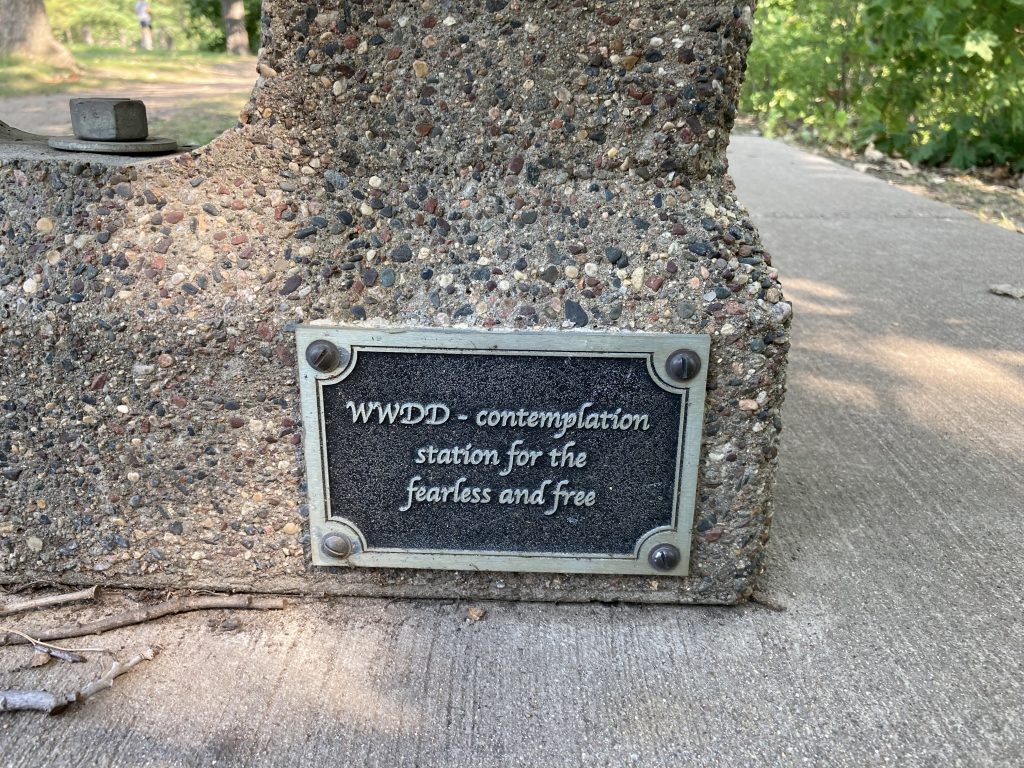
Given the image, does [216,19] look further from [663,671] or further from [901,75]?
[663,671]

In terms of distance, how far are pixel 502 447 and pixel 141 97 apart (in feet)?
30.0

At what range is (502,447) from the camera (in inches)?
62.0

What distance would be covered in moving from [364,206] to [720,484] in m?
0.81

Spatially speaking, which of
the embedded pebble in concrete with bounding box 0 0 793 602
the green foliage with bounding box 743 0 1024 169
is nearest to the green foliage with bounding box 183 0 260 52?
the green foliage with bounding box 743 0 1024 169

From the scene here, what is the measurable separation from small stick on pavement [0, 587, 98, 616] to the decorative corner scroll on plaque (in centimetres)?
45

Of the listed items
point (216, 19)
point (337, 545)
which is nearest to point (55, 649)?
point (337, 545)

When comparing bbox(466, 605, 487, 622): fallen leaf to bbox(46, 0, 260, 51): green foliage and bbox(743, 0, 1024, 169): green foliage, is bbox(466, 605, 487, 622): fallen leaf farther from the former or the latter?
bbox(46, 0, 260, 51): green foliage

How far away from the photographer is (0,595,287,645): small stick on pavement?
156 centimetres

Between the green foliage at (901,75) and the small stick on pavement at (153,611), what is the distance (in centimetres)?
604

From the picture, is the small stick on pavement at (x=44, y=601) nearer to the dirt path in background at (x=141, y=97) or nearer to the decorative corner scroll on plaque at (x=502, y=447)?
the decorative corner scroll on plaque at (x=502, y=447)

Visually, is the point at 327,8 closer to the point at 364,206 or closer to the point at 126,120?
the point at 364,206

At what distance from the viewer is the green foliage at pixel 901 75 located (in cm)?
626

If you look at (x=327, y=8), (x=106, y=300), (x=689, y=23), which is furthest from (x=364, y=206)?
(x=689, y=23)

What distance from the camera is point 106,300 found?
1.50 metres
